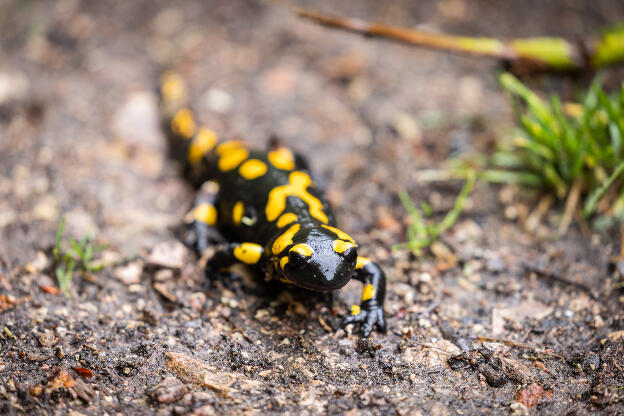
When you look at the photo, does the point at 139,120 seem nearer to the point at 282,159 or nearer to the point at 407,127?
the point at 282,159

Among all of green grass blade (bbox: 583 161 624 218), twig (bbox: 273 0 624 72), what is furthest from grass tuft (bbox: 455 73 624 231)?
Result: twig (bbox: 273 0 624 72)

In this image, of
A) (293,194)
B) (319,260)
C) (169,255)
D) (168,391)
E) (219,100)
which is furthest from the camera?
(219,100)

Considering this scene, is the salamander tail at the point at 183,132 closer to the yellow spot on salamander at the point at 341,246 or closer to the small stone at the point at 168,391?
the yellow spot on salamander at the point at 341,246

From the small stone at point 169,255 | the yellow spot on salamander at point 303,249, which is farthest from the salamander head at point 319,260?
the small stone at point 169,255

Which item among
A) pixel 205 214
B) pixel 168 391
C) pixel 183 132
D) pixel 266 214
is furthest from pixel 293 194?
pixel 168 391

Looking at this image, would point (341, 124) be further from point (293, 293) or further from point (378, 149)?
point (293, 293)

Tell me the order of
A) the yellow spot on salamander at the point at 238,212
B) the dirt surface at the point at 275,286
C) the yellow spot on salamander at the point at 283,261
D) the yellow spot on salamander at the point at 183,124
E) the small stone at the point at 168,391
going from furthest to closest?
the yellow spot on salamander at the point at 183,124, the yellow spot on salamander at the point at 238,212, the yellow spot on salamander at the point at 283,261, the dirt surface at the point at 275,286, the small stone at the point at 168,391

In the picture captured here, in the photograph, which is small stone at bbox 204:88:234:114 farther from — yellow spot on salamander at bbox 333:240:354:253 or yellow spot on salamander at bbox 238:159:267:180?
yellow spot on salamander at bbox 333:240:354:253
